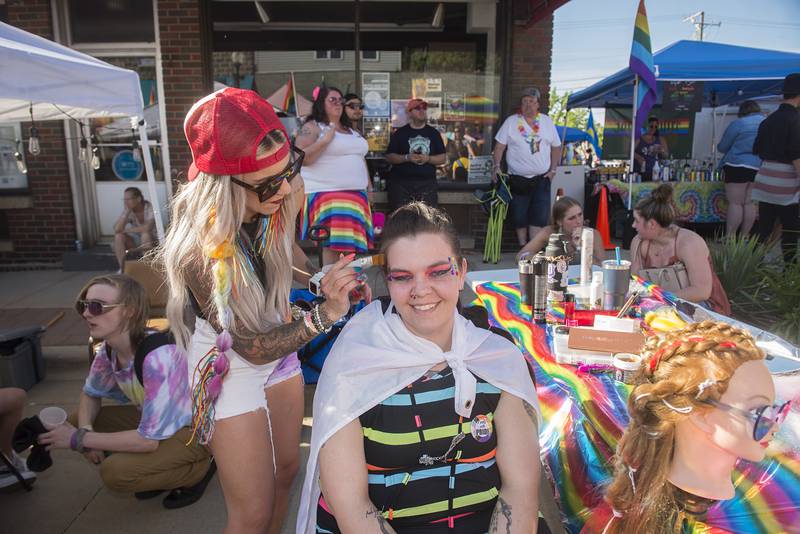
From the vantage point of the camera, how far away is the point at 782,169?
20.4 ft

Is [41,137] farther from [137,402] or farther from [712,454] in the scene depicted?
[712,454]

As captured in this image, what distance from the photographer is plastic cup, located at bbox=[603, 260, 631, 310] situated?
2.69 meters

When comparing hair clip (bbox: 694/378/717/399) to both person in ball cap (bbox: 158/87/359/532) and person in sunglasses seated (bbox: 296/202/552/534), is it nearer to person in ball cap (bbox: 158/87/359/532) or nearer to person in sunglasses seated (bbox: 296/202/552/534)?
person in sunglasses seated (bbox: 296/202/552/534)

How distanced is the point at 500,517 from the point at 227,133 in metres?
1.36

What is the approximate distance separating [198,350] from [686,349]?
1406 millimetres

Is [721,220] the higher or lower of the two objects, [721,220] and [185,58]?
the lower

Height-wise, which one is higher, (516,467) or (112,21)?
(112,21)

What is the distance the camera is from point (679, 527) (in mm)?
1463

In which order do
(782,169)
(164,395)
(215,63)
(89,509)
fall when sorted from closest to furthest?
(164,395), (89,509), (782,169), (215,63)

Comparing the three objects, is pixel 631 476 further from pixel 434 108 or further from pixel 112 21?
pixel 112 21

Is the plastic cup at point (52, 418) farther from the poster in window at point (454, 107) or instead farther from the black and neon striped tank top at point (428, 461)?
the poster in window at point (454, 107)

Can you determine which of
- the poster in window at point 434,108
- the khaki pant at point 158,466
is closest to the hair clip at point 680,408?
the khaki pant at point 158,466

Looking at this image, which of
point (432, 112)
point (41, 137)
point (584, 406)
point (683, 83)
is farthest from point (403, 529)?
point (683, 83)

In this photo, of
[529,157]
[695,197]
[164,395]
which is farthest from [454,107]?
[164,395]
